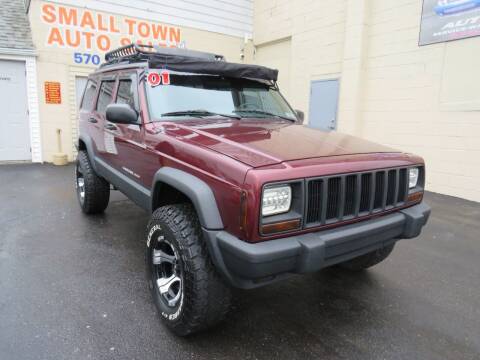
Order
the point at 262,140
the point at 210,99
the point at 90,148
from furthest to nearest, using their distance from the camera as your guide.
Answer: the point at 90,148 < the point at 210,99 < the point at 262,140

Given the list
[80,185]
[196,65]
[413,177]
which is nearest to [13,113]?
[80,185]

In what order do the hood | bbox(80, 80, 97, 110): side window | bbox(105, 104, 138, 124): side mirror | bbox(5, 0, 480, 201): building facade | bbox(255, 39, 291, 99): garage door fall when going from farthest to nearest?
bbox(255, 39, 291, 99): garage door, bbox(5, 0, 480, 201): building facade, bbox(80, 80, 97, 110): side window, bbox(105, 104, 138, 124): side mirror, the hood

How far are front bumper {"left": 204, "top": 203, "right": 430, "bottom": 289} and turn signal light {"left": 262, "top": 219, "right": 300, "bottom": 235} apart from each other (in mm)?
56

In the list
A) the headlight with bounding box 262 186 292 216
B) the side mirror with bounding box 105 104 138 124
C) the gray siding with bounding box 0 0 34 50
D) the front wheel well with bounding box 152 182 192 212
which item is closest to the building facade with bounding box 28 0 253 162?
the gray siding with bounding box 0 0 34 50

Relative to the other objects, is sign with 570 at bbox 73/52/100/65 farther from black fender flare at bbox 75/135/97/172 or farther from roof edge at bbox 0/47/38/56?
black fender flare at bbox 75/135/97/172

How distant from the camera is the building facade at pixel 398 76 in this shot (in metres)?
6.59

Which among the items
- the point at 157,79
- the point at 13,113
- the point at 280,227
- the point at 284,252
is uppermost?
the point at 157,79

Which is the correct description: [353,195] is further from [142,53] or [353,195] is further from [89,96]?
[89,96]

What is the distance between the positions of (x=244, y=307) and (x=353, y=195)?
1.30m

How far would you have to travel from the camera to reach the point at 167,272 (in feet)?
9.06

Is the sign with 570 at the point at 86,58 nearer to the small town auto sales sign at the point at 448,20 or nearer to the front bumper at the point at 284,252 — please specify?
the small town auto sales sign at the point at 448,20

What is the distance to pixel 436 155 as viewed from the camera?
7141 mm

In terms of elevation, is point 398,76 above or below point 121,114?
above

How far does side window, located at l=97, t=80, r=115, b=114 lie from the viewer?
414 cm
